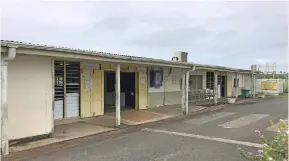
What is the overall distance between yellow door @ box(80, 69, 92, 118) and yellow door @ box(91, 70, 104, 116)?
23 centimetres

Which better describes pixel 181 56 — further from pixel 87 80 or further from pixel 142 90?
pixel 87 80

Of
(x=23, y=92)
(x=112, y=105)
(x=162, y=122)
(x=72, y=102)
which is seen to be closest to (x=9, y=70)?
(x=23, y=92)

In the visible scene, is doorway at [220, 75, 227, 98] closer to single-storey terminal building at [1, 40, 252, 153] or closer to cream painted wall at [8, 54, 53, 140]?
single-storey terminal building at [1, 40, 252, 153]

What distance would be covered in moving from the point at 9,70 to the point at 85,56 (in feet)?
7.00

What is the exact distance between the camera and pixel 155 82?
1539cm

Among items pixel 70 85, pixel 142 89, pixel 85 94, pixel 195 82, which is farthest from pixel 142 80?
pixel 195 82

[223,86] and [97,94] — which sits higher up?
[223,86]

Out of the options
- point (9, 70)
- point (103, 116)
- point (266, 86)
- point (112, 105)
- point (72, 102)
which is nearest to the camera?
point (9, 70)

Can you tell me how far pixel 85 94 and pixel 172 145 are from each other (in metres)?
5.29

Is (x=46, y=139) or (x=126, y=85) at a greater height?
(x=126, y=85)

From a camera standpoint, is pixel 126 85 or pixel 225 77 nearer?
pixel 126 85

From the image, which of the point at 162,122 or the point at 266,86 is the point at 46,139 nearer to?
the point at 162,122

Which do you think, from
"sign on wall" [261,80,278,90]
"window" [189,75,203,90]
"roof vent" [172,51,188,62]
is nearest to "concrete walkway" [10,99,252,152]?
"roof vent" [172,51,188,62]

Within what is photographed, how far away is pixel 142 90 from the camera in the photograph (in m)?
14.6
